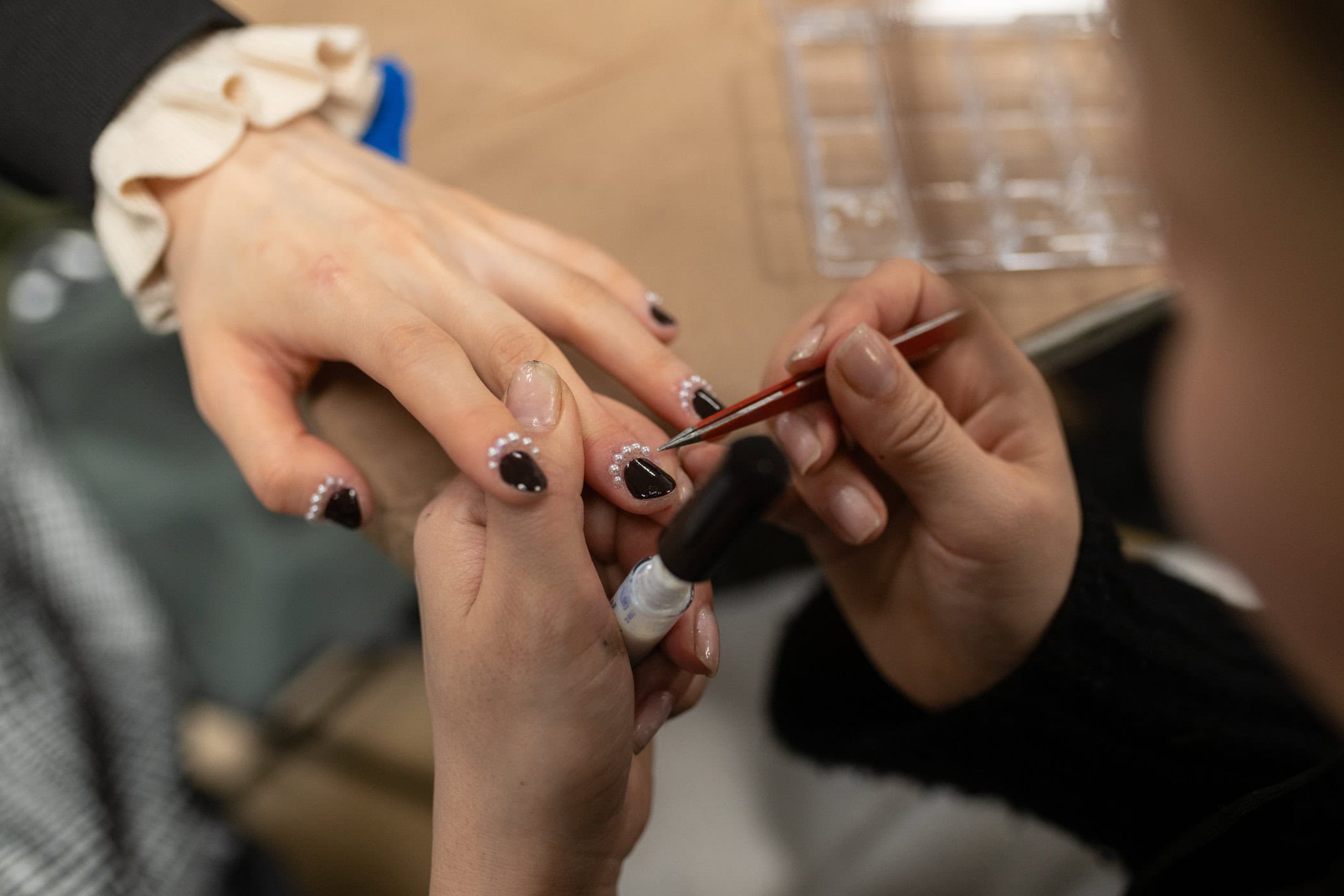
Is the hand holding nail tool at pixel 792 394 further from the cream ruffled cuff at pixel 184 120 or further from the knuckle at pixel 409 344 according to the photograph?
the cream ruffled cuff at pixel 184 120

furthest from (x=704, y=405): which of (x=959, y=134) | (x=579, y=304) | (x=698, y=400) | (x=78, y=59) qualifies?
(x=78, y=59)

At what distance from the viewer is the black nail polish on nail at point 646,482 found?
45 cm

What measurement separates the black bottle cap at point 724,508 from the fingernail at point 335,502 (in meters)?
0.25

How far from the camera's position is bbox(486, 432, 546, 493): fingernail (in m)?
0.38

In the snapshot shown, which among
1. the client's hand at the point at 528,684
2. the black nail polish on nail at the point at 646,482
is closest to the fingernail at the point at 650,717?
the client's hand at the point at 528,684

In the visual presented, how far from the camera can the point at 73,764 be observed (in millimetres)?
693

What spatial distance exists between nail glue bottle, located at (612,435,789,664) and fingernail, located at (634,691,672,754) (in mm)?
56

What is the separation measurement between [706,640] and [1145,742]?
0.30 m

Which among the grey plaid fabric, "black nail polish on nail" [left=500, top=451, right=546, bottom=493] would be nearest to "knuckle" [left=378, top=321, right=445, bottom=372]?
"black nail polish on nail" [left=500, top=451, right=546, bottom=493]

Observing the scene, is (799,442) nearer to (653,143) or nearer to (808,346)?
(808,346)

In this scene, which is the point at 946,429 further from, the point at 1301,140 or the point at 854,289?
the point at 1301,140

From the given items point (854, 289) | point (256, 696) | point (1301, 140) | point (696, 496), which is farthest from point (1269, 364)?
point (256, 696)

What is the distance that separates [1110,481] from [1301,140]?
13.6 inches

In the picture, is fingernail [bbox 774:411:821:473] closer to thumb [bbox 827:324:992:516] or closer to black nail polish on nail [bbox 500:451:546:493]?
thumb [bbox 827:324:992:516]
